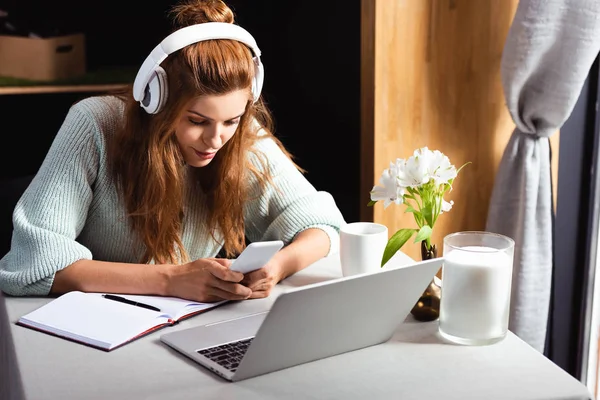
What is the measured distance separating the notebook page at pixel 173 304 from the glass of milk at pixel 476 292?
1.46 ft

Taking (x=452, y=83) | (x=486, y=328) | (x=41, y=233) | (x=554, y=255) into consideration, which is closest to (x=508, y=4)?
(x=452, y=83)

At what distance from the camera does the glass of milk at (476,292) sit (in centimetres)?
125

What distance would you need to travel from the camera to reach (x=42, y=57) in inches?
95.5

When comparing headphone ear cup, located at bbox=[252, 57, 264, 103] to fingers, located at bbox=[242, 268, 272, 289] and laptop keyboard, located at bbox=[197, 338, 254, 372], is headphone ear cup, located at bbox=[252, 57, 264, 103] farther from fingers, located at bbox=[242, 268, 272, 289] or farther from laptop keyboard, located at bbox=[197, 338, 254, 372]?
laptop keyboard, located at bbox=[197, 338, 254, 372]

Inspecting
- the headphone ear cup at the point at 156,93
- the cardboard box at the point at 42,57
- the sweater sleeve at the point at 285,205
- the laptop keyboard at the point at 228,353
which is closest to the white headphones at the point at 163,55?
the headphone ear cup at the point at 156,93

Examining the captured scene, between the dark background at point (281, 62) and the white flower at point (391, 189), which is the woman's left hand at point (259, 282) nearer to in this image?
the white flower at point (391, 189)

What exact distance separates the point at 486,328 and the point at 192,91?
2.47 feet

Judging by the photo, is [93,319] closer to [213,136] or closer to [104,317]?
[104,317]

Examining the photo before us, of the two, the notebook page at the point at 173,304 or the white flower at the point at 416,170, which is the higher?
the white flower at the point at 416,170

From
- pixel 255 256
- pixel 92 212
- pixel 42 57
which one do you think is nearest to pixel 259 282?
pixel 255 256

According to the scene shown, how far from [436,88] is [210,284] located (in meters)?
1.16

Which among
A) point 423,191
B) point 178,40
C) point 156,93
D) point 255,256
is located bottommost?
point 255,256

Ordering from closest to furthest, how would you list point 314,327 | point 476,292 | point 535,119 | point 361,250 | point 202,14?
point 314,327 < point 476,292 < point 361,250 < point 202,14 < point 535,119

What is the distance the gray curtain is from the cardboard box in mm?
1367
